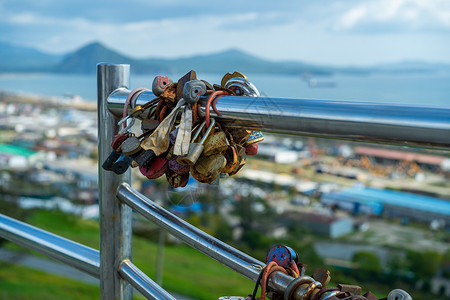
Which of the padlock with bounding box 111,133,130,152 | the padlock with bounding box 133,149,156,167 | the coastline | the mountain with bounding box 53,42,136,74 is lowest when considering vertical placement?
the coastline

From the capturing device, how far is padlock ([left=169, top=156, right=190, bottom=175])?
66cm

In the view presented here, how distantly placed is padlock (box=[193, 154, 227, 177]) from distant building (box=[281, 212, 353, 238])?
18.7m

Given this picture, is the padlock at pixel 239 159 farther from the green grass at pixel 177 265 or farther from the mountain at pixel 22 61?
the mountain at pixel 22 61

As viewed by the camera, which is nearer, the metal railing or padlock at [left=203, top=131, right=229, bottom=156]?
the metal railing

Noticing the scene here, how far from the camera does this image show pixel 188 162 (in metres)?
0.61

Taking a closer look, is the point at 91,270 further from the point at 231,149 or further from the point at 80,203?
the point at 80,203

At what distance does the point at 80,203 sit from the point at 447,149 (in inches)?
921

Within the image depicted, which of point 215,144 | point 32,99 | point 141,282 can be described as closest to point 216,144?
point 215,144

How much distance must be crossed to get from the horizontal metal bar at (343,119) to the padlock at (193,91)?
4cm

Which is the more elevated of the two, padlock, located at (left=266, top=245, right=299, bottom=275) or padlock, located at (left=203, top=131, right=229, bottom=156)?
padlock, located at (left=203, top=131, right=229, bottom=156)

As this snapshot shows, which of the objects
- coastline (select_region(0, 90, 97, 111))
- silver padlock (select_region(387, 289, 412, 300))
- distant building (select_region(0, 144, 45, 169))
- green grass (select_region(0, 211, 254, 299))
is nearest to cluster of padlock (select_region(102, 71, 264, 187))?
silver padlock (select_region(387, 289, 412, 300))

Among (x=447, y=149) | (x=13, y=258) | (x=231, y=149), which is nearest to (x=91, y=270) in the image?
(x=231, y=149)

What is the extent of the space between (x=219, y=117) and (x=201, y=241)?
169mm

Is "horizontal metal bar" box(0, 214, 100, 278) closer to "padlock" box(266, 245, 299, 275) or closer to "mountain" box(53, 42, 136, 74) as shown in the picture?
"mountain" box(53, 42, 136, 74)
